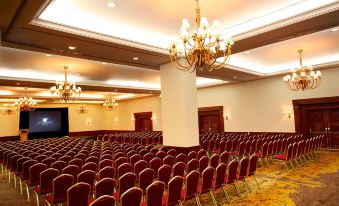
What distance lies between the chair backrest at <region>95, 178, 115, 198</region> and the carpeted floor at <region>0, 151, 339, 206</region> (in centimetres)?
179

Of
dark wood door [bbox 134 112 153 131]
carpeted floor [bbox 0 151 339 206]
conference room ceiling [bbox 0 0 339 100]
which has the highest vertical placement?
conference room ceiling [bbox 0 0 339 100]

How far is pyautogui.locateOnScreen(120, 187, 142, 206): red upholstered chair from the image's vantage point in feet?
10.7

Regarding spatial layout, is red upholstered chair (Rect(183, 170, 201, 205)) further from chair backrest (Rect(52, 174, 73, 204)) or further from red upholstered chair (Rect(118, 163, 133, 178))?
chair backrest (Rect(52, 174, 73, 204))

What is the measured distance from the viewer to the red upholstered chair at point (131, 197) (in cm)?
327

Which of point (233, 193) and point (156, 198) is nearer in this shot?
point (156, 198)

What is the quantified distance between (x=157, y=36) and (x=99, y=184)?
201 inches

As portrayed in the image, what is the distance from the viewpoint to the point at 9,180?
7.75 meters

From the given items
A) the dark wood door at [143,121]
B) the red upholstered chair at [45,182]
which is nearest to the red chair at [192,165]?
the red upholstered chair at [45,182]

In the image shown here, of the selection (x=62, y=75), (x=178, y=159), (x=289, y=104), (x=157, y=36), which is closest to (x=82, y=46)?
(x=157, y=36)

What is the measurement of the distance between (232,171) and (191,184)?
1.36m

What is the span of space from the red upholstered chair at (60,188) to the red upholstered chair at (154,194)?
5.44 feet

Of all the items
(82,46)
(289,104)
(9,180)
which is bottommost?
(9,180)

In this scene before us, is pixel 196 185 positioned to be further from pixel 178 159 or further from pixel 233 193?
pixel 178 159

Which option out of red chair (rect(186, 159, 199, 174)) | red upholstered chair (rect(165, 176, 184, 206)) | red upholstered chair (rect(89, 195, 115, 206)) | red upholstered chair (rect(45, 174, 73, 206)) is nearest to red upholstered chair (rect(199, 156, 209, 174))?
red chair (rect(186, 159, 199, 174))
